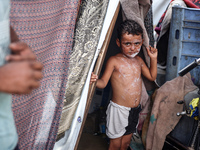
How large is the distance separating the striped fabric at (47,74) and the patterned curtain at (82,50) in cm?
14

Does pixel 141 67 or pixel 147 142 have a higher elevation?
pixel 141 67

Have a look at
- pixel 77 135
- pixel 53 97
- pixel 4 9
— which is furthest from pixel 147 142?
pixel 4 9

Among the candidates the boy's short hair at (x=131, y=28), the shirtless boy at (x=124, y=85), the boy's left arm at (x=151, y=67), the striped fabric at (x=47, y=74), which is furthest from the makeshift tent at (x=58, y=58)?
the boy's left arm at (x=151, y=67)

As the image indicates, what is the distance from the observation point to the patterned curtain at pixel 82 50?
1.81 metres

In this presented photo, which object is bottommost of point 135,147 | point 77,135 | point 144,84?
point 135,147

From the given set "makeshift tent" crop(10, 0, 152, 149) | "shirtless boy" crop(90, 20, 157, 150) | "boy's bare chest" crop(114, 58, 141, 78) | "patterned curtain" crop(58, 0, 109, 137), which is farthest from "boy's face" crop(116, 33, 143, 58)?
"patterned curtain" crop(58, 0, 109, 137)

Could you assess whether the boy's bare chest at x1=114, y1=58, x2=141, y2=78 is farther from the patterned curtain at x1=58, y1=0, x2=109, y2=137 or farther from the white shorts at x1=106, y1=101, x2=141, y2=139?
the patterned curtain at x1=58, y1=0, x2=109, y2=137

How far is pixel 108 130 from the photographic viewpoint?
2.49 metres

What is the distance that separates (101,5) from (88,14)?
0.15 m

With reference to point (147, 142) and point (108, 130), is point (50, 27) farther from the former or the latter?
point (147, 142)

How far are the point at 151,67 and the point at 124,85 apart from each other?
1.36 ft

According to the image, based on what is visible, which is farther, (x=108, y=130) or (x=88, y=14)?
(x=108, y=130)

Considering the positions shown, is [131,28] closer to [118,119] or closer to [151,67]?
[151,67]

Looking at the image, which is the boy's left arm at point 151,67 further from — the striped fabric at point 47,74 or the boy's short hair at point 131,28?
the striped fabric at point 47,74
